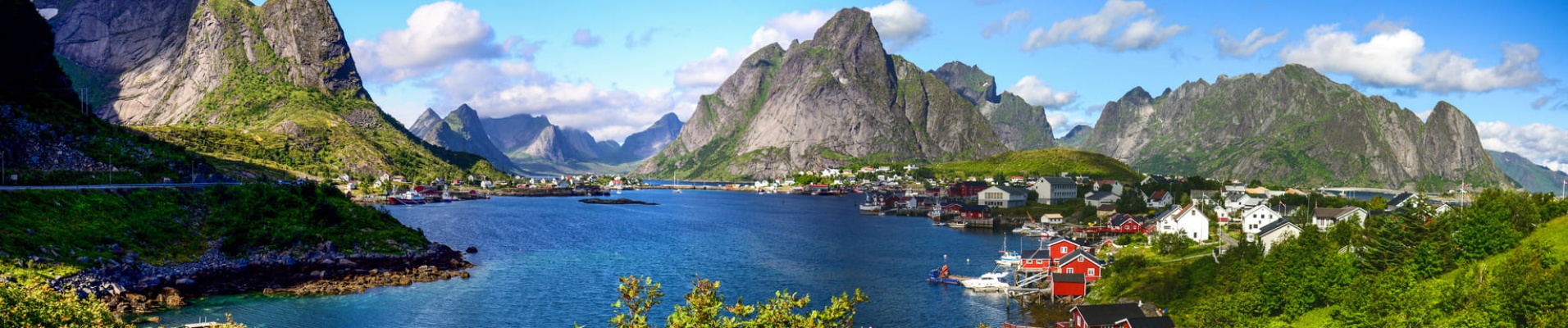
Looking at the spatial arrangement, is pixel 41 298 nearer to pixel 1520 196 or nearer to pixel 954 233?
pixel 1520 196

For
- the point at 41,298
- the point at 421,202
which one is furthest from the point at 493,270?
the point at 421,202

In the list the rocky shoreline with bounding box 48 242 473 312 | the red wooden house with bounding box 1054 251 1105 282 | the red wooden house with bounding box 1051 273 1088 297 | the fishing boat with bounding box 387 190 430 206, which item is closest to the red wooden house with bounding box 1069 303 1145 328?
the red wooden house with bounding box 1051 273 1088 297

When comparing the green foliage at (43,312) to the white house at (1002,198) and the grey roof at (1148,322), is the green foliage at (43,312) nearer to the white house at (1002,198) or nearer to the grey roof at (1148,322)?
the grey roof at (1148,322)

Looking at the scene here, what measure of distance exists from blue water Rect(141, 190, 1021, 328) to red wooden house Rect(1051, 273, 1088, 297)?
3.85 meters

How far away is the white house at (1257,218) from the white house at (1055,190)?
78.6m

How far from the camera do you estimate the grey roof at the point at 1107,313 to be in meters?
47.1

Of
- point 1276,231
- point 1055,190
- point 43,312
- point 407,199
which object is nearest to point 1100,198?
point 1055,190

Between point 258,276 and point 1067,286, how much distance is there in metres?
61.0

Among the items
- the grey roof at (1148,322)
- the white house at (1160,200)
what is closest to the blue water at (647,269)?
the grey roof at (1148,322)

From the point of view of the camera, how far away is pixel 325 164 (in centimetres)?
17575

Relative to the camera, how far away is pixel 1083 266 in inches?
2667

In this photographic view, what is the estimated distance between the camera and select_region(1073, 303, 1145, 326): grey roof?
47125 mm

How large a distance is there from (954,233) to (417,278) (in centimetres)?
7431

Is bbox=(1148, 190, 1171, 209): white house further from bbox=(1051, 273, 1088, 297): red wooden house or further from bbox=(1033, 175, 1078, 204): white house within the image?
bbox=(1051, 273, 1088, 297): red wooden house
